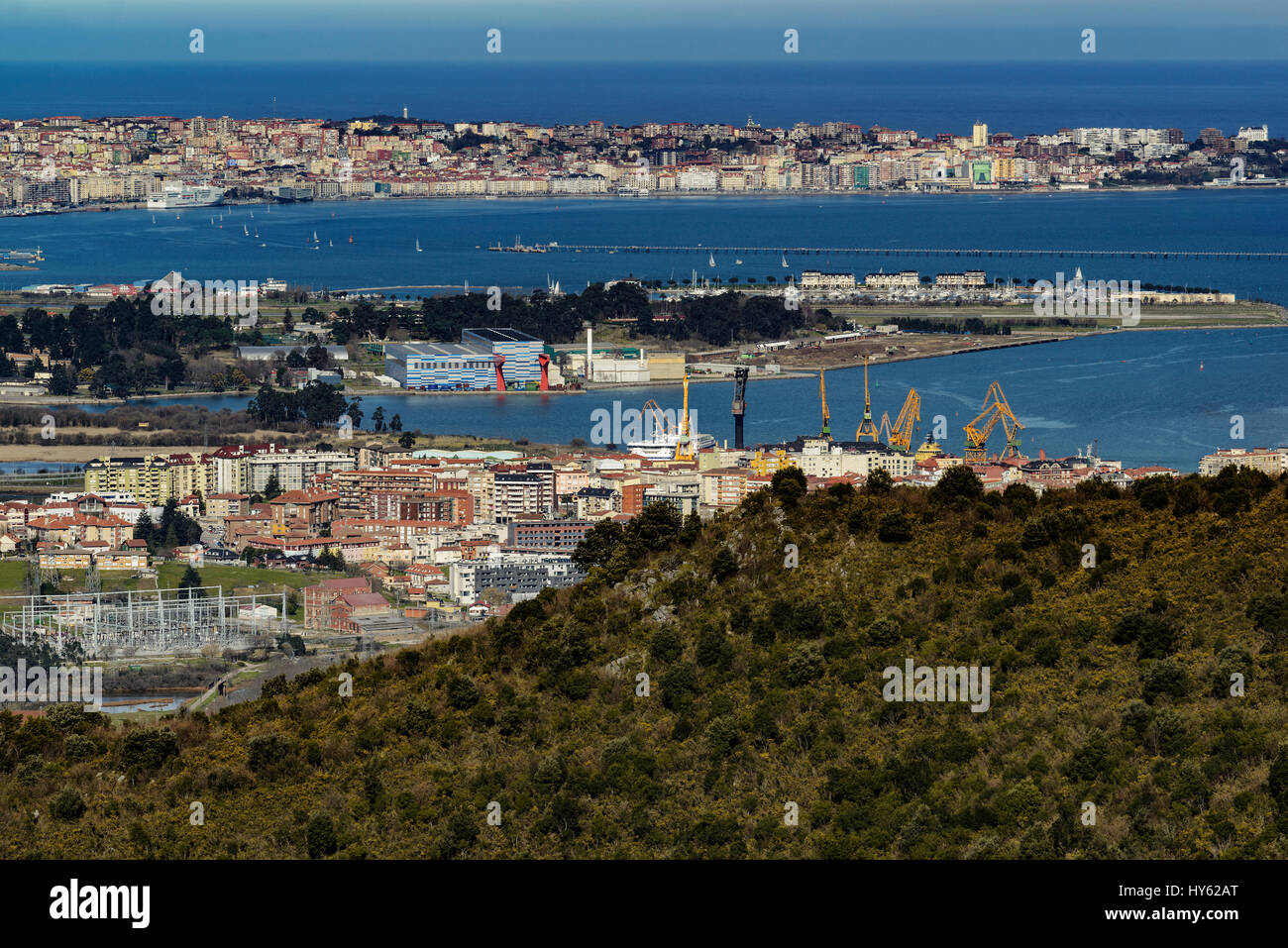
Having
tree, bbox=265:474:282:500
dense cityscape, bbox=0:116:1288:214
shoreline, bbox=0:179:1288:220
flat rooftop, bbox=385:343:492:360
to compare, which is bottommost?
tree, bbox=265:474:282:500

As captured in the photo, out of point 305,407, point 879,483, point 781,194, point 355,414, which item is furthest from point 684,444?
point 781,194

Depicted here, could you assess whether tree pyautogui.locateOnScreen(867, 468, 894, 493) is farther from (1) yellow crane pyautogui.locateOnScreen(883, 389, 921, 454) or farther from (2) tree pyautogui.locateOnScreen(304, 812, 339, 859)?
(1) yellow crane pyautogui.locateOnScreen(883, 389, 921, 454)

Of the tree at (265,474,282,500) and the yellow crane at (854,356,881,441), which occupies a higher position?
the yellow crane at (854,356,881,441)

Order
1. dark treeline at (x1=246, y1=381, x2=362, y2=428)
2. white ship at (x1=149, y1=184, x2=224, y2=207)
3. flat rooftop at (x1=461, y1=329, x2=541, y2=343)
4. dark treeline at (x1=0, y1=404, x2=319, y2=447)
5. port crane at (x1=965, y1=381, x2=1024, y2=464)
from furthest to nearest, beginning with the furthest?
white ship at (x1=149, y1=184, x2=224, y2=207)
flat rooftop at (x1=461, y1=329, x2=541, y2=343)
dark treeline at (x1=246, y1=381, x2=362, y2=428)
dark treeline at (x1=0, y1=404, x2=319, y2=447)
port crane at (x1=965, y1=381, x2=1024, y2=464)

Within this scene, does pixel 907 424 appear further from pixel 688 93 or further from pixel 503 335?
pixel 688 93

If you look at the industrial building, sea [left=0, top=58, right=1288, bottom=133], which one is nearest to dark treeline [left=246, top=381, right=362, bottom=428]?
the industrial building
